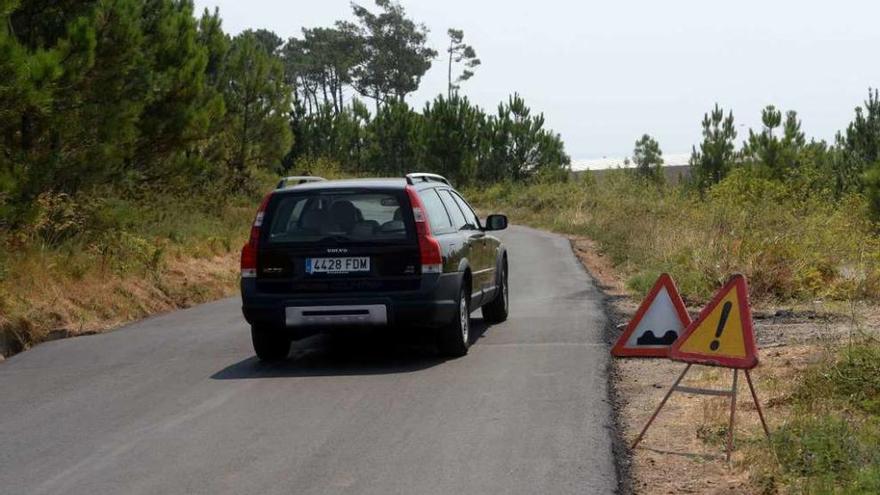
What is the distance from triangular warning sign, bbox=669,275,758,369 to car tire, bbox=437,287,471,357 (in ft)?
13.1

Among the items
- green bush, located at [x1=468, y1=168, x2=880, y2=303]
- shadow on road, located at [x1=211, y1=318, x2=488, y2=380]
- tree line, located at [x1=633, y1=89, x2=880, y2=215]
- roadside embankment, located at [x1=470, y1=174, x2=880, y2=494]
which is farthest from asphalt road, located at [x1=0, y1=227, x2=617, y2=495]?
tree line, located at [x1=633, y1=89, x2=880, y2=215]

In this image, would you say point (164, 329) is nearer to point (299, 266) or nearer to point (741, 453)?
point (299, 266)

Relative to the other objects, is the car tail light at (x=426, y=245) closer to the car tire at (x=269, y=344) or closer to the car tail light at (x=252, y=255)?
the car tail light at (x=252, y=255)

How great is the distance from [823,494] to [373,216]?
5.96m

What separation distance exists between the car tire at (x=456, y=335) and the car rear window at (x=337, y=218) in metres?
0.90

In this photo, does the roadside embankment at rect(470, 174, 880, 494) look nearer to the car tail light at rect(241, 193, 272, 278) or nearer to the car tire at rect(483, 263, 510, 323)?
the car tire at rect(483, 263, 510, 323)

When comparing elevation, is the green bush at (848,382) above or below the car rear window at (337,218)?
below

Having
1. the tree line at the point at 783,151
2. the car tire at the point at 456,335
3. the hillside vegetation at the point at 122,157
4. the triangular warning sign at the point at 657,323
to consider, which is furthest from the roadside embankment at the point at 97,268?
the tree line at the point at 783,151

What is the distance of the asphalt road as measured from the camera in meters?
6.97

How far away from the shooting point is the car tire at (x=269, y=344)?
11375 mm

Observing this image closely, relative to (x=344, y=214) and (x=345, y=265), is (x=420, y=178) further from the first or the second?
(x=345, y=265)

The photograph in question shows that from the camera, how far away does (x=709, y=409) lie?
8672mm

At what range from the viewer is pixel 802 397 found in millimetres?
8719

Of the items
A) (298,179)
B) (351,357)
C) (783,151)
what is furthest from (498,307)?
(783,151)
